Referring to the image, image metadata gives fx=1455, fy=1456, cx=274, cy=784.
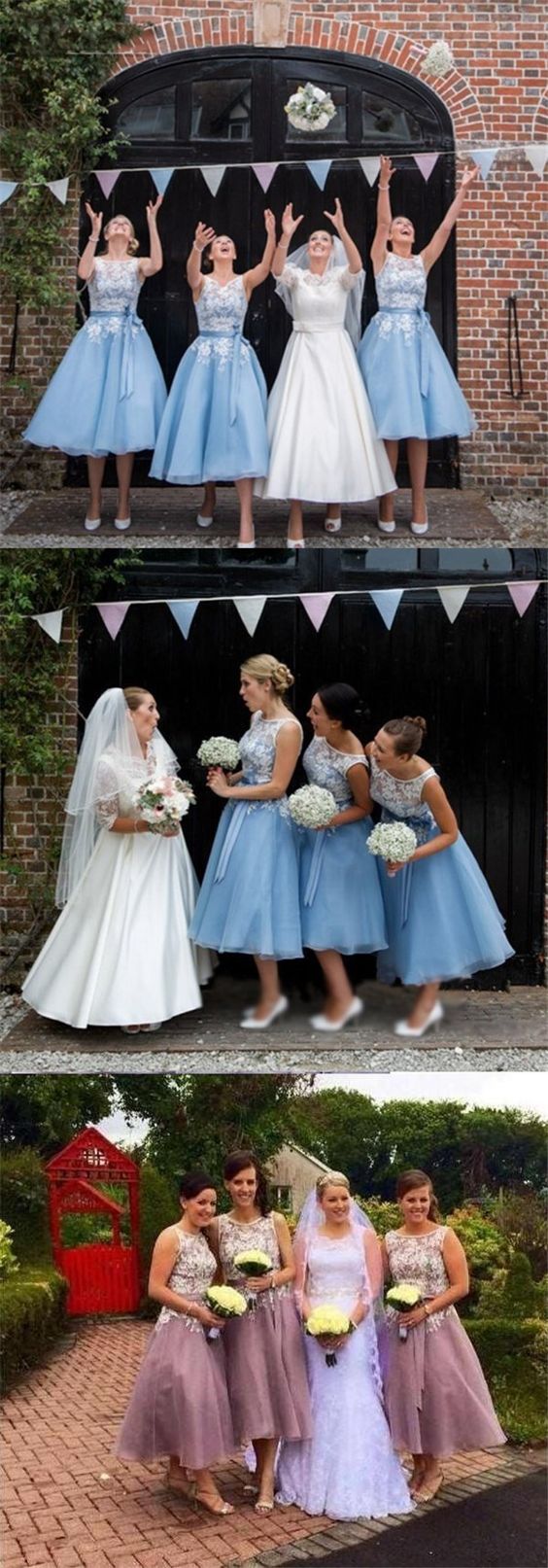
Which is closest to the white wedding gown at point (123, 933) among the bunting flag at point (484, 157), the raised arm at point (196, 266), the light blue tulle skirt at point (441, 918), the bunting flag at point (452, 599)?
the light blue tulle skirt at point (441, 918)

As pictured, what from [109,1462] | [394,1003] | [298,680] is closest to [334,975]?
[394,1003]

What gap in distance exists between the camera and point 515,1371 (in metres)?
5.66

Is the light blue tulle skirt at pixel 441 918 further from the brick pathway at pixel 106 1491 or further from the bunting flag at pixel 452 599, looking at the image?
the brick pathway at pixel 106 1491

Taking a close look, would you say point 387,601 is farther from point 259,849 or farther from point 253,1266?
point 253,1266

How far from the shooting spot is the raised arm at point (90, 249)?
6.16 metres

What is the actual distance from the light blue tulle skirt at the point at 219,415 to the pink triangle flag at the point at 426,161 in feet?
3.82

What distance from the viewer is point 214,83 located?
6.36 metres

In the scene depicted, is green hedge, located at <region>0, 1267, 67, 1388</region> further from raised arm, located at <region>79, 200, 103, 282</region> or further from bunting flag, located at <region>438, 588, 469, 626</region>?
raised arm, located at <region>79, 200, 103, 282</region>

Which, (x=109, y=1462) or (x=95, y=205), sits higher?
(x=95, y=205)

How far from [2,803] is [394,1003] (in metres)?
1.99

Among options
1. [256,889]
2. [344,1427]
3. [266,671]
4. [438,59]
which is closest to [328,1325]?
[344,1427]

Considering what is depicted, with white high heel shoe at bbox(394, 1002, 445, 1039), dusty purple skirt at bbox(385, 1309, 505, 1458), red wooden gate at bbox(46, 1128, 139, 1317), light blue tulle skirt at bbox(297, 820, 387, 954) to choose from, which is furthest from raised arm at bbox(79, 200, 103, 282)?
dusty purple skirt at bbox(385, 1309, 505, 1458)

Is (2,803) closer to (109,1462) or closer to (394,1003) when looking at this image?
(394,1003)

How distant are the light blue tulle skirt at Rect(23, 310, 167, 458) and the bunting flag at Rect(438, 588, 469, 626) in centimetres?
140
